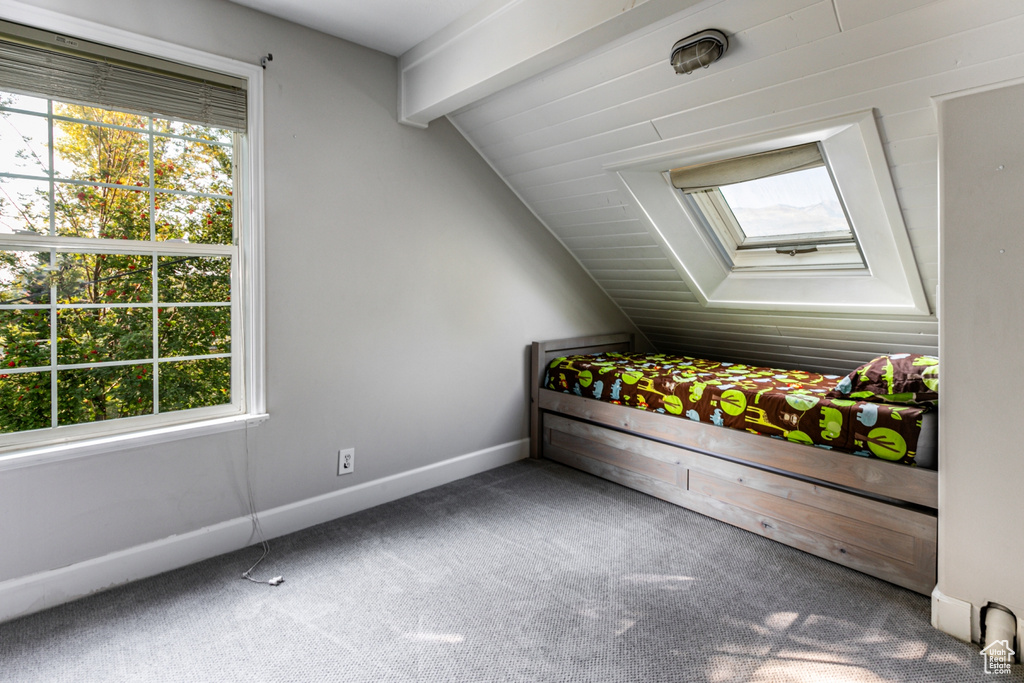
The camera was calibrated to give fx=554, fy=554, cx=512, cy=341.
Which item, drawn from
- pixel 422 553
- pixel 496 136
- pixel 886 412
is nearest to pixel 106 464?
pixel 422 553

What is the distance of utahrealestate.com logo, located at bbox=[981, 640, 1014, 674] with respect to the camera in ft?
5.18

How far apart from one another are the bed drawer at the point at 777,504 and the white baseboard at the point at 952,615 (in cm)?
19

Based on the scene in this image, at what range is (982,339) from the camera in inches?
64.3

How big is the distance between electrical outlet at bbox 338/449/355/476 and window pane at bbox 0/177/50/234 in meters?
1.39

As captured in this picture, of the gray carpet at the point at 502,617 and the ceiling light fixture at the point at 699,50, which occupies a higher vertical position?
the ceiling light fixture at the point at 699,50

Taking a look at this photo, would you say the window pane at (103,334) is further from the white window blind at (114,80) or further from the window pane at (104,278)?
the white window blind at (114,80)

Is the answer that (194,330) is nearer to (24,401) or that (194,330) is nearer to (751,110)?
(24,401)

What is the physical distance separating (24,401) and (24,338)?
0.21 metres

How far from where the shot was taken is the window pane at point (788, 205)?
101 inches

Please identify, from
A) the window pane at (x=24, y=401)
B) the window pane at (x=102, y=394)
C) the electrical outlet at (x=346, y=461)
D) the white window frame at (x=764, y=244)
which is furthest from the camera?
the white window frame at (x=764, y=244)

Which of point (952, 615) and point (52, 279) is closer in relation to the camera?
point (952, 615)

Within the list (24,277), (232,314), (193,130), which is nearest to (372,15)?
(193,130)

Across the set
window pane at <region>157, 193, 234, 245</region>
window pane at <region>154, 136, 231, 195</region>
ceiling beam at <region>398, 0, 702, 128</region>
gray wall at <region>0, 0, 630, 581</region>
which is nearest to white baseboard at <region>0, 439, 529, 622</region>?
gray wall at <region>0, 0, 630, 581</region>

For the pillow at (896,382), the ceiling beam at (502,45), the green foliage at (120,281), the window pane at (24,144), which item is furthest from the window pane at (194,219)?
the pillow at (896,382)
